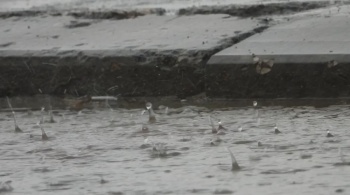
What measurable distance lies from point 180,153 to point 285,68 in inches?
57.0

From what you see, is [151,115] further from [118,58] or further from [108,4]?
[108,4]

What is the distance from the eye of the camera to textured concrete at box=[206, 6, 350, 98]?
562 cm

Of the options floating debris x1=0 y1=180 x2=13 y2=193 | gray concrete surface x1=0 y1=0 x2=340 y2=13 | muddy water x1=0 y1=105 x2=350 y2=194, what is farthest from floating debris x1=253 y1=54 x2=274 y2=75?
gray concrete surface x1=0 y1=0 x2=340 y2=13

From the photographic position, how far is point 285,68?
5715 mm

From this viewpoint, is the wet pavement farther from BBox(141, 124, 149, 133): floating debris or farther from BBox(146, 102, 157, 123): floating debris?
BBox(141, 124, 149, 133): floating debris

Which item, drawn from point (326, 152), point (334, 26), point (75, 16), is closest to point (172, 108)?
Result: point (334, 26)

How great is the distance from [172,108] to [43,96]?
0.96m

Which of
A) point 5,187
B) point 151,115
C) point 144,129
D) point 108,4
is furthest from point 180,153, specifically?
point 108,4

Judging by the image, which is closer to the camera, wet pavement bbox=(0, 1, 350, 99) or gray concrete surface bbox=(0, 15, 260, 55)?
wet pavement bbox=(0, 1, 350, 99)

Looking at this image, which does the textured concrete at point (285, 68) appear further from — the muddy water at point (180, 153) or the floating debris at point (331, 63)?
the muddy water at point (180, 153)

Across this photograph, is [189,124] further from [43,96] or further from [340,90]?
[43,96]

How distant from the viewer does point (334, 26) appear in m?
6.47

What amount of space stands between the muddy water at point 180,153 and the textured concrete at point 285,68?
26 centimetres

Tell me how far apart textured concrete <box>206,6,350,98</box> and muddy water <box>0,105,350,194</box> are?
26cm
